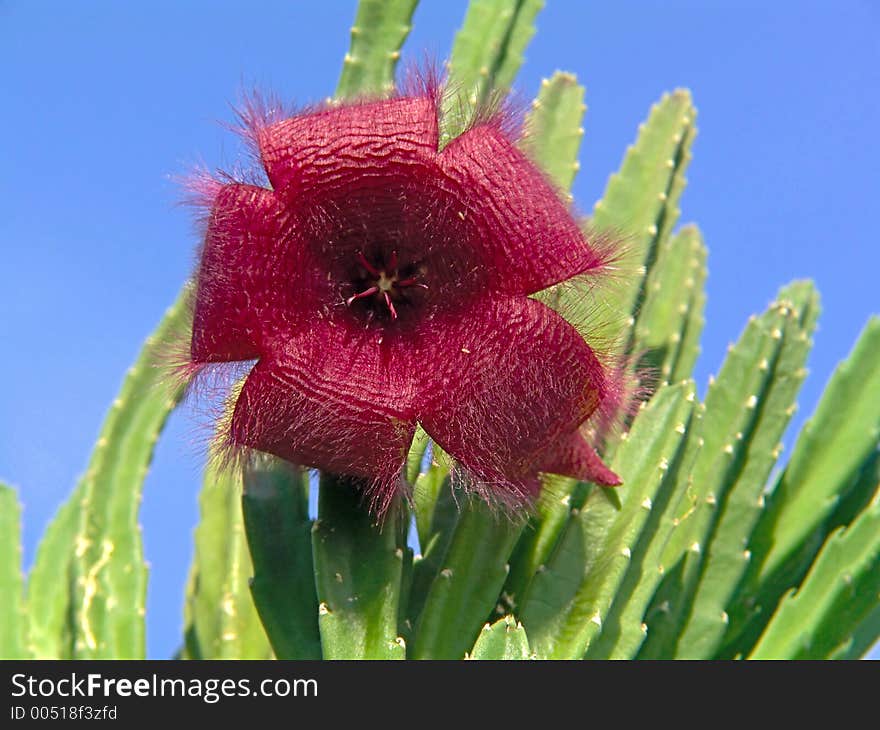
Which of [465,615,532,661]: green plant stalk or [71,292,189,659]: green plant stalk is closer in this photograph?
[465,615,532,661]: green plant stalk

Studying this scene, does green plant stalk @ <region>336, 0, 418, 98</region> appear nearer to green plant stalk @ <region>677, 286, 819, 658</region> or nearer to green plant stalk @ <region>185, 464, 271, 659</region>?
green plant stalk @ <region>185, 464, 271, 659</region>

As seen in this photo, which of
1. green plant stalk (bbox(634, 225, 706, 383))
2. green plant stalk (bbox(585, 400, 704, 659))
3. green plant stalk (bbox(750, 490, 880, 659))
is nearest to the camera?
green plant stalk (bbox(585, 400, 704, 659))

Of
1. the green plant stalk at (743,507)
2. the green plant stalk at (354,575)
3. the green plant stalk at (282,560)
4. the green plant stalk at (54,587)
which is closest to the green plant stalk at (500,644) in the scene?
the green plant stalk at (354,575)

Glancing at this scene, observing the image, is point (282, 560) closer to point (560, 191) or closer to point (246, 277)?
point (246, 277)

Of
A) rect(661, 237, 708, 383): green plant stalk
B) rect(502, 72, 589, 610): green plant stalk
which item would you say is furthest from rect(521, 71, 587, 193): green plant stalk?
rect(661, 237, 708, 383): green plant stalk

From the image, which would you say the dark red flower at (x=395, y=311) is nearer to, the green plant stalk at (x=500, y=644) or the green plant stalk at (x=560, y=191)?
the green plant stalk at (x=560, y=191)

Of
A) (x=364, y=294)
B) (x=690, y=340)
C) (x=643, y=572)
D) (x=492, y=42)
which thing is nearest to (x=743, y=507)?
(x=643, y=572)
